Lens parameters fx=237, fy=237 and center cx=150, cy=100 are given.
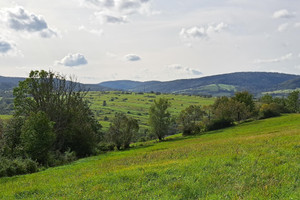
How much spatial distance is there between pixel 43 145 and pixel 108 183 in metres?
24.6

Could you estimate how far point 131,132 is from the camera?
2643 inches

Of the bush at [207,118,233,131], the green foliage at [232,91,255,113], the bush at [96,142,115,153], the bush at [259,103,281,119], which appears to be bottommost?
the bush at [96,142,115,153]

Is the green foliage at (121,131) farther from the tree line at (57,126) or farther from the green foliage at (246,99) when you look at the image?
the green foliage at (246,99)

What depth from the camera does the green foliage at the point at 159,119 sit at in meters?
82.1

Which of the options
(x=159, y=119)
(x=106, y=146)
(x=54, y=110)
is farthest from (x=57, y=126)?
(x=159, y=119)

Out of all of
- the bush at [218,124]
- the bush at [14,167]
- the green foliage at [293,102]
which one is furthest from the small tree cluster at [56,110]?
the green foliage at [293,102]

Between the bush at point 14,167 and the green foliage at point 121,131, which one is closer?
the bush at point 14,167

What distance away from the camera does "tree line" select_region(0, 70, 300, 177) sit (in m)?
34.2

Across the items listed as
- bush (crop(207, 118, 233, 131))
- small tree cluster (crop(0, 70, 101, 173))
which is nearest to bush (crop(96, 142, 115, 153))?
small tree cluster (crop(0, 70, 101, 173))

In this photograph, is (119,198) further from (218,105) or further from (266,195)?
(218,105)

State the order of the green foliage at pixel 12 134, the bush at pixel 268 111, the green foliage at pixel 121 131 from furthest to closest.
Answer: the bush at pixel 268 111 → the green foliage at pixel 121 131 → the green foliage at pixel 12 134

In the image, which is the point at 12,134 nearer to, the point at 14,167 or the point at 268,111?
the point at 14,167

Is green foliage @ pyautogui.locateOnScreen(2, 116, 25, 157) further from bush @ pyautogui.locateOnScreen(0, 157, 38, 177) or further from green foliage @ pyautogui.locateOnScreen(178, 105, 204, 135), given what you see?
green foliage @ pyautogui.locateOnScreen(178, 105, 204, 135)

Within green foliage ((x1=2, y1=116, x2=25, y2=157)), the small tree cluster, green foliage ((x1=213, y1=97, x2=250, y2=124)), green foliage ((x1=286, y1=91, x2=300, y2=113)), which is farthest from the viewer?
green foliage ((x1=286, y1=91, x2=300, y2=113))
